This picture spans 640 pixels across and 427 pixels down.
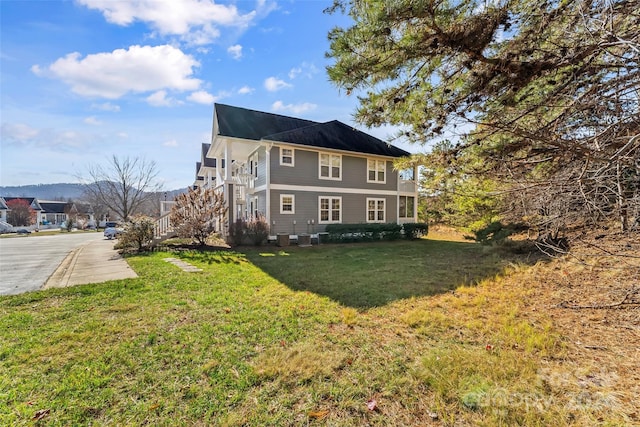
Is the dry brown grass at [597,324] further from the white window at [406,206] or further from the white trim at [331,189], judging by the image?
the white window at [406,206]

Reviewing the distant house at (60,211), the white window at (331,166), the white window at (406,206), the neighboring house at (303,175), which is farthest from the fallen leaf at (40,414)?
the distant house at (60,211)

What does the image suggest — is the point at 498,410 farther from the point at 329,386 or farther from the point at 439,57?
the point at 439,57

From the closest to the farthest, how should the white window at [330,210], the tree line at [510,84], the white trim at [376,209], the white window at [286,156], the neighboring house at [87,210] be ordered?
the tree line at [510,84], the white window at [286,156], the white window at [330,210], the white trim at [376,209], the neighboring house at [87,210]

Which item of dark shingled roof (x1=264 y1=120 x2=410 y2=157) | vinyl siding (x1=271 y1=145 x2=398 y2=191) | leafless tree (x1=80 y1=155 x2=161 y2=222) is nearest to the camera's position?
vinyl siding (x1=271 y1=145 x2=398 y2=191)

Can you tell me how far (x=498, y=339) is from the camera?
369 cm

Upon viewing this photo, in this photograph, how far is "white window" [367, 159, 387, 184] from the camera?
18797 millimetres

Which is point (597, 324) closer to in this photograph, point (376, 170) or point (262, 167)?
point (262, 167)

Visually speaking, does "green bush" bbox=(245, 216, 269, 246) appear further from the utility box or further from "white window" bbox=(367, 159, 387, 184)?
"white window" bbox=(367, 159, 387, 184)

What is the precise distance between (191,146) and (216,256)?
2922 cm

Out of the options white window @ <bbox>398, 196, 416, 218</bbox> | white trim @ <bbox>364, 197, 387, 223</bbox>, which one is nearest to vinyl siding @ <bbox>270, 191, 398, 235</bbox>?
white trim @ <bbox>364, 197, 387, 223</bbox>

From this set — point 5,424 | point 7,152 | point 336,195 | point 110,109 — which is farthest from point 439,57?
point 7,152

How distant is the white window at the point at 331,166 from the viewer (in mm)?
17031

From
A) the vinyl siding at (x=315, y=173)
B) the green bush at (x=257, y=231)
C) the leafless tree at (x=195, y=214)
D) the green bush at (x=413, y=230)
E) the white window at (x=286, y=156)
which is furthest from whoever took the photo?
the green bush at (x=413, y=230)

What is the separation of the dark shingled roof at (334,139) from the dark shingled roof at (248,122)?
191 centimetres
